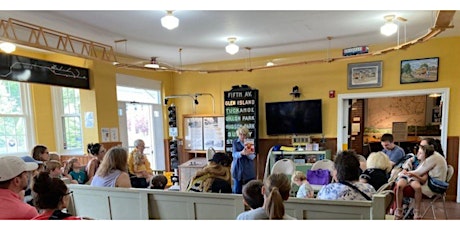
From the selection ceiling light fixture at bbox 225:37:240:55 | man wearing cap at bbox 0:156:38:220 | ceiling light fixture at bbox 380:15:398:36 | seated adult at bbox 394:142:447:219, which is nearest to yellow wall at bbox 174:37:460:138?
ceiling light fixture at bbox 380:15:398:36

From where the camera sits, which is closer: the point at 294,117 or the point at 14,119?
the point at 14,119

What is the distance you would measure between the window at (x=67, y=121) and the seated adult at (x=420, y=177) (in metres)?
4.95

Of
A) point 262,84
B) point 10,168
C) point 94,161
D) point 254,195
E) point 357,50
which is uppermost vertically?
point 357,50

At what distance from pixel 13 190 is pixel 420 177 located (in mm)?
3874

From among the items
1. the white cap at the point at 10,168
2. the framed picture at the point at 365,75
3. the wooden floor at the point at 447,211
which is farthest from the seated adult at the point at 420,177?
the white cap at the point at 10,168

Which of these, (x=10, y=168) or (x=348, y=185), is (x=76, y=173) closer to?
(x=10, y=168)

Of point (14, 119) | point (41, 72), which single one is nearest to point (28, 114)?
point (14, 119)

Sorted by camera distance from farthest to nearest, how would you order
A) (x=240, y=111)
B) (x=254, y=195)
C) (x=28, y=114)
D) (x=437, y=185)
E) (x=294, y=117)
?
(x=240, y=111)
(x=294, y=117)
(x=28, y=114)
(x=437, y=185)
(x=254, y=195)

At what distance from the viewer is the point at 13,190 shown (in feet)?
5.98

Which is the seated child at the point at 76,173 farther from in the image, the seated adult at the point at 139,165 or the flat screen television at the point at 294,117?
the flat screen television at the point at 294,117

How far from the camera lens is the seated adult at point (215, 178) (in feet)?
8.17

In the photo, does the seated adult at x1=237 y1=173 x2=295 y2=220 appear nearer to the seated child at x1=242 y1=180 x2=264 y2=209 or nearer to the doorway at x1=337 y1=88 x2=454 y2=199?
the seated child at x1=242 y1=180 x2=264 y2=209

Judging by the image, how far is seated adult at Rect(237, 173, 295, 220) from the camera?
1425 mm

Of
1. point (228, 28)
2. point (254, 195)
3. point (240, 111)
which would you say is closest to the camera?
point (254, 195)
